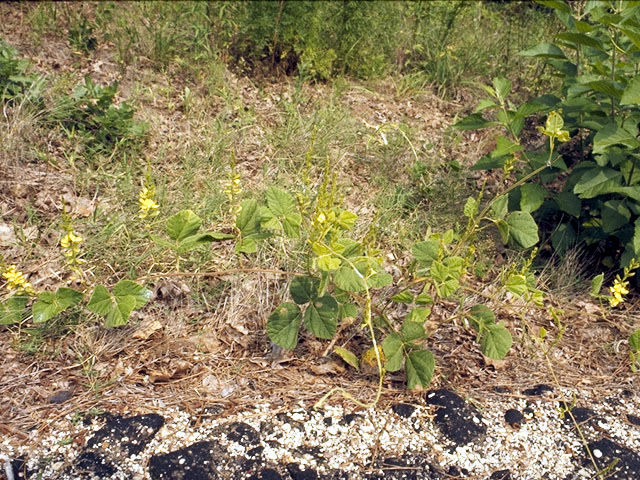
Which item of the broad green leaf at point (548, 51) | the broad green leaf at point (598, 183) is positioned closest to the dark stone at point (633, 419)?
the broad green leaf at point (598, 183)

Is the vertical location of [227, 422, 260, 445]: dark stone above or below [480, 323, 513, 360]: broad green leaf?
below

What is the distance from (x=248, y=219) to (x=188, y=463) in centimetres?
88

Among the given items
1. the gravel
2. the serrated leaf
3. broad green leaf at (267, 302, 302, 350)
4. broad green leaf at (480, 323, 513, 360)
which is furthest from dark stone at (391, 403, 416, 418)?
the serrated leaf

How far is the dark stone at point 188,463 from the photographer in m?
1.97

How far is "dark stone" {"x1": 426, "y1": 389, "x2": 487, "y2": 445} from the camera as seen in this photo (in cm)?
223

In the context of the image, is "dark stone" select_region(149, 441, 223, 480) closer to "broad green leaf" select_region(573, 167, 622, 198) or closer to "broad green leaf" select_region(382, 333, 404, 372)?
"broad green leaf" select_region(382, 333, 404, 372)

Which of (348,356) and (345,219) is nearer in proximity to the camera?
(345,219)

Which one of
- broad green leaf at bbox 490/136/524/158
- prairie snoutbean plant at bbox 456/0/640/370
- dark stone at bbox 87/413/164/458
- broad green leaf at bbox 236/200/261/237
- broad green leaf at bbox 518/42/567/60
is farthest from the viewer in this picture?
broad green leaf at bbox 518/42/567/60

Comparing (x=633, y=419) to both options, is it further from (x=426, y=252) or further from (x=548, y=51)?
(x=548, y=51)

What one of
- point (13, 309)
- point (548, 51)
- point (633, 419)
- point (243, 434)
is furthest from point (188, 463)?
point (548, 51)

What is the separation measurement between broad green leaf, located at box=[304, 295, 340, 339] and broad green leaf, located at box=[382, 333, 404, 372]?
22 centimetres

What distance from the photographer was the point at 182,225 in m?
2.24

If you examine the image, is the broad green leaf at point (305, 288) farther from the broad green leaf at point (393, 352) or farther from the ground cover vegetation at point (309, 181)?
the broad green leaf at point (393, 352)

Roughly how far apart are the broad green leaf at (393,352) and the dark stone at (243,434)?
0.55 metres
